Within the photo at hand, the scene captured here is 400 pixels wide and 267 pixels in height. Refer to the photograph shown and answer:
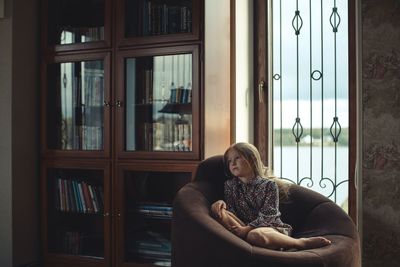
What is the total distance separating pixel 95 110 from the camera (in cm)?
313

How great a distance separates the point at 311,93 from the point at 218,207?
1.13 m

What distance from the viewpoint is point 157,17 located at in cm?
294

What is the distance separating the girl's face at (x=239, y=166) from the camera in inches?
95.4

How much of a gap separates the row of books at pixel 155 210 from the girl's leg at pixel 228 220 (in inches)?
27.8

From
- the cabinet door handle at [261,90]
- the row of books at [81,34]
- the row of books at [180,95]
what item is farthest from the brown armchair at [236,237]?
the row of books at [81,34]

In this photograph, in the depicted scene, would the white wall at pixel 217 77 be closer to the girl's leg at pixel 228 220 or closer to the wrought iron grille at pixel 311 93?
the wrought iron grille at pixel 311 93

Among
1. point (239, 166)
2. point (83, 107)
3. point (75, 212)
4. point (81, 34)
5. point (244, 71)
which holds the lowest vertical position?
point (75, 212)

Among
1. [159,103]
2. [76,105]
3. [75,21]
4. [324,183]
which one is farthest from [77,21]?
[324,183]

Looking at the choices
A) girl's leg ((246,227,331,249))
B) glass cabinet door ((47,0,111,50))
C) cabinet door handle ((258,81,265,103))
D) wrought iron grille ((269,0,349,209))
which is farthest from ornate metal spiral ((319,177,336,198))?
glass cabinet door ((47,0,111,50))

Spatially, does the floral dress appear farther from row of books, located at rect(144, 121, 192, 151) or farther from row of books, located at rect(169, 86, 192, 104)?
row of books, located at rect(169, 86, 192, 104)

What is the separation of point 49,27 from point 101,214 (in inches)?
49.6

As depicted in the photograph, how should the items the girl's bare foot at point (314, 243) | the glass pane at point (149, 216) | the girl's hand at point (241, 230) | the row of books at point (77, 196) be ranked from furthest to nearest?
the row of books at point (77, 196), the glass pane at point (149, 216), the girl's hand at point (241, 230), the girl's bare foot at point (314, 243)

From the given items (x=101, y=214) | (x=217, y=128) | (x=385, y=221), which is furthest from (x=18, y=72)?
(x=385, y=221)

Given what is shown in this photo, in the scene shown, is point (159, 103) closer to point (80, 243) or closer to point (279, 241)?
point (80, 243)
